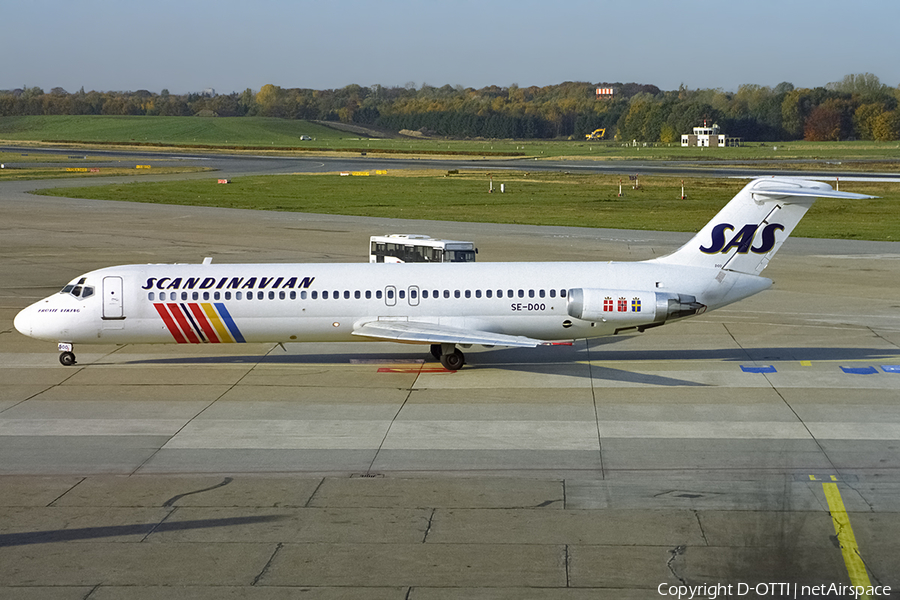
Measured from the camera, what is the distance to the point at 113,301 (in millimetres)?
25344

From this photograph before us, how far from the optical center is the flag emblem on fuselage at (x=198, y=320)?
82.9ft

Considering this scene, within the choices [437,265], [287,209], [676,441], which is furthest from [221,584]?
[287,209]

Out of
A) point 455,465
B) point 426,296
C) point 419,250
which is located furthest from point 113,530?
point 419,250

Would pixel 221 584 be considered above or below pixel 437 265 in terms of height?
below

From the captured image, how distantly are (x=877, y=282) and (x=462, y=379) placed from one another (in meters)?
22.9

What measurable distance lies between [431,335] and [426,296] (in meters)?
A: 1.65

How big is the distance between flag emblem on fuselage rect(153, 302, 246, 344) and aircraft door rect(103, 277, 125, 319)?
99 cm

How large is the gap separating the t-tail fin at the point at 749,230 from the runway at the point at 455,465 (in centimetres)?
299

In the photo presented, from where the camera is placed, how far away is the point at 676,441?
19234mm

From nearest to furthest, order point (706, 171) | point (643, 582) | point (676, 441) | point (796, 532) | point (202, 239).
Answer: point (643, 582), point (796, 532), point (676, 441), point (202, 239), point (706, 171)

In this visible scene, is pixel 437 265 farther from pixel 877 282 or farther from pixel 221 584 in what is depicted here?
pixel 877 282

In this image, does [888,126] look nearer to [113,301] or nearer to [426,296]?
[426,296]

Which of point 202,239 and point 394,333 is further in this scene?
point 202,239

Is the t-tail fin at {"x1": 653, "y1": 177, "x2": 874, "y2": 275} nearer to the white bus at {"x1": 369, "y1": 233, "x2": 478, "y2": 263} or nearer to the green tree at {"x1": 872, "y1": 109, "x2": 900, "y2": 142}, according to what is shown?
the white bus at {"x1": 369, "y1": 233, "x2": 478, "y2": 263}
